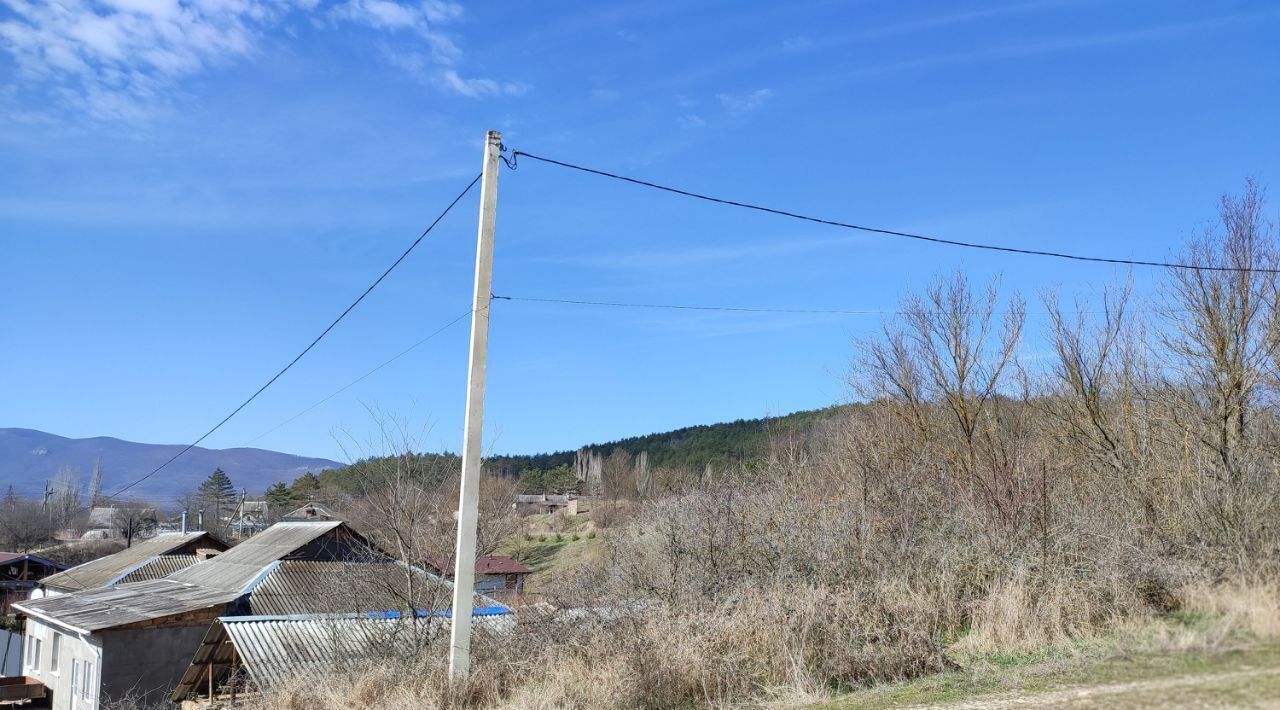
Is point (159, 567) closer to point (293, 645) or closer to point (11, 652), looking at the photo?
point (11, 652)

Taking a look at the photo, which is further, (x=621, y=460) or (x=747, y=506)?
(x=621, y=460)

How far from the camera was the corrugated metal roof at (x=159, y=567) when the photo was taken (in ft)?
137

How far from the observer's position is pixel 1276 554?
8.73 meters

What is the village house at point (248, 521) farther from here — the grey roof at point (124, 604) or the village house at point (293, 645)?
the village house at point (293, 645)

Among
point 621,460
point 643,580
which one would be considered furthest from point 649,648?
point 621,460

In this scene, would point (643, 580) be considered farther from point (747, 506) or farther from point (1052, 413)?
point (1052, 413)

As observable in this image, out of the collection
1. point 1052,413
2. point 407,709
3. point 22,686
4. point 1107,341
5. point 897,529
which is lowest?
point 22,686

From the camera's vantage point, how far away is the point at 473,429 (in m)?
9.73

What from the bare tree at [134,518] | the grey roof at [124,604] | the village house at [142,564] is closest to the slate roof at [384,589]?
the grey roof at [124,604]

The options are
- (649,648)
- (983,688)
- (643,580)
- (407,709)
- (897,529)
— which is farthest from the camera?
(643,580)

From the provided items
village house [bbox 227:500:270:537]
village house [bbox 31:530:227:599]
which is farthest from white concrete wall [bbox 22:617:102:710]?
village house [bbox 227:500:270:537]

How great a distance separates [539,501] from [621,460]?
1038 cm

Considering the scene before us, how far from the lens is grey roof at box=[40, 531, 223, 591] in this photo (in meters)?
42.8

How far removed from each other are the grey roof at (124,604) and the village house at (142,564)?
7480mm
